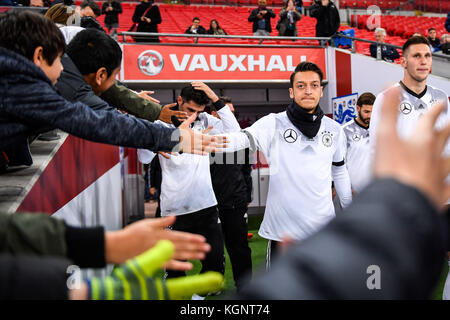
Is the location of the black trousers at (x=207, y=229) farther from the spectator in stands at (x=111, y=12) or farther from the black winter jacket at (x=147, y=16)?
the spectator in stands at (x=111, y=12)

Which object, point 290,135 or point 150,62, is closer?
point 290,135

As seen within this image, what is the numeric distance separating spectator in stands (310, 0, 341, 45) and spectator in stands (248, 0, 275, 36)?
118 cm

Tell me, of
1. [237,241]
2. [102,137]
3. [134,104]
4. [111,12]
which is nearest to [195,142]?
[102,137]

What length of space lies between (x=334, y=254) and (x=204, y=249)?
0.51 meters

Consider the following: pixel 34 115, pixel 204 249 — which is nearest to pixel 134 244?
pixel 204 249

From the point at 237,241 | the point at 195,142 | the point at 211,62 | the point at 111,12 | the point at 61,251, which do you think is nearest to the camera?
the point at 61,251

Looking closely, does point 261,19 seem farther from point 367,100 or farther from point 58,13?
point 58,13

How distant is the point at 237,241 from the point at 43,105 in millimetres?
2905

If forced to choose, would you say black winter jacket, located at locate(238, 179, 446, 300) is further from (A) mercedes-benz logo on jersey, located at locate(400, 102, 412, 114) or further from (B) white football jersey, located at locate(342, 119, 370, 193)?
(B) white football jersey, located at locate(342, 119, 370, 193)

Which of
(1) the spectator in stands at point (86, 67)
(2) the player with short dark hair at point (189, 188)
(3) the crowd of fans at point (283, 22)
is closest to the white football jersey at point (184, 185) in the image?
(2) the player with short dark hair at point (189, 188)

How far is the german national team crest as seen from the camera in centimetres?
290

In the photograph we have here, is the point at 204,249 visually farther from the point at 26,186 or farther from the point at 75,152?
the point at 75,152

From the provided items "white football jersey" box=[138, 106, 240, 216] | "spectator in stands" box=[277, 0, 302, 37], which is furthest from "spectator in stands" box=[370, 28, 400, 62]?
"white football jersey" box=[138, 106, 240, 216]

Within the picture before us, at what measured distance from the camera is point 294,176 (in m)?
2.79
